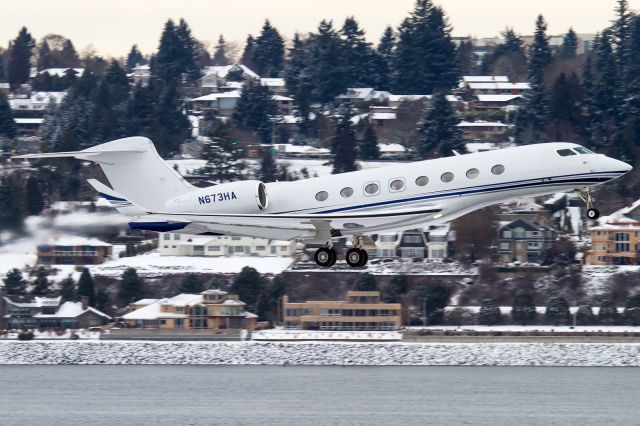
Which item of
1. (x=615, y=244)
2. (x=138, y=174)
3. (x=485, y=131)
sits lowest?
(x=138, y=174)

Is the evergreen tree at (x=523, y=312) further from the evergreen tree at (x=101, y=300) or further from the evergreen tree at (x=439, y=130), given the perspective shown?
the evergreen tree at (x=439, y=130)

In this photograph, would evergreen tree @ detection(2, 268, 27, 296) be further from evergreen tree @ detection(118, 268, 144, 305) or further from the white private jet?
the white private jet

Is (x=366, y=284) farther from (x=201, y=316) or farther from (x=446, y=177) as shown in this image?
(x=446, y=177)

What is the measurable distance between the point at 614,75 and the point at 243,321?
5421cm

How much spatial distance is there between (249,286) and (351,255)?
161 feet

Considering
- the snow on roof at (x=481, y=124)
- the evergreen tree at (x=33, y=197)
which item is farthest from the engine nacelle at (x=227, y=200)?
the snow on roof at (x=481, y=124)

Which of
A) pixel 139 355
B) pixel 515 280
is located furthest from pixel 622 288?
pixel 139 355

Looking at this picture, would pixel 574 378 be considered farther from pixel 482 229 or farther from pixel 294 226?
pixel 294 226

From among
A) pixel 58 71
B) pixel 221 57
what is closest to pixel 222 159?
pixel 58 71

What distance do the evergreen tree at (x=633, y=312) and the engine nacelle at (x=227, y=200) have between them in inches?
1828

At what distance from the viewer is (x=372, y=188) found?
104 feet

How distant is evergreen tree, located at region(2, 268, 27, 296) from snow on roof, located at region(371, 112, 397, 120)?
49.8 m

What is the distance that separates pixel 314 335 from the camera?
242 feet

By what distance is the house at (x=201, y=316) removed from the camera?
76500mm
